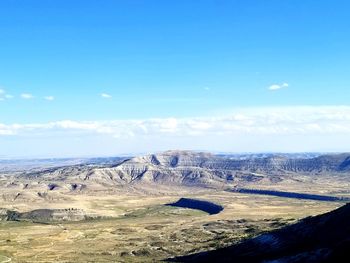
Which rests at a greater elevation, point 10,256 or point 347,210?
point 347,210

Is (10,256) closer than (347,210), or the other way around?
(347,210)

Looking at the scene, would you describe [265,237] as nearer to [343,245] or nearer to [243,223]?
[343,245]

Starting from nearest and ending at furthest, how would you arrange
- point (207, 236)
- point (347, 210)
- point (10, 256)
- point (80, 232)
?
point (347, 210) → point (10, 256) → point (207, 236) → point (80, 232)

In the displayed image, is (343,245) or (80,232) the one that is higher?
(343,245)

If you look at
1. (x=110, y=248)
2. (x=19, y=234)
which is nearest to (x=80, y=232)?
(x=19, y=234)

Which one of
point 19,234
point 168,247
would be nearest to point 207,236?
point 168,247

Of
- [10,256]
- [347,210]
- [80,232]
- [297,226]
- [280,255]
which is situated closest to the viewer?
[280,255]

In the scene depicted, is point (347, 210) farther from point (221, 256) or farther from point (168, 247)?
point (168, 247)
